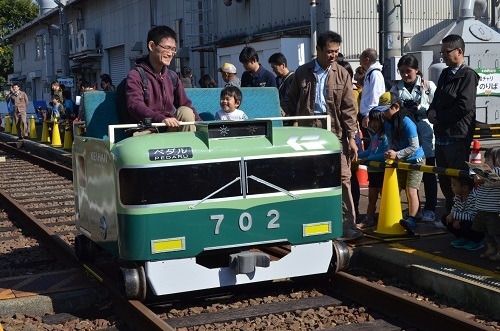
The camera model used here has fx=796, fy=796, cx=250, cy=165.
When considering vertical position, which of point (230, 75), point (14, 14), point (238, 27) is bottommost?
point (230, 75)

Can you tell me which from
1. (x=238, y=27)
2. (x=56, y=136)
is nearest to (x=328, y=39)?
(x=56, y=136)

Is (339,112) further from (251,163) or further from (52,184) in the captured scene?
(52,184)

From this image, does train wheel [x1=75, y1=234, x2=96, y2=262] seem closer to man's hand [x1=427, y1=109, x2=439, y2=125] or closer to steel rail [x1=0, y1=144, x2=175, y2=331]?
steel rail [x1=0, y1=144, x2=175, y2=331]

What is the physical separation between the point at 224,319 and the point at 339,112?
8.97 feet

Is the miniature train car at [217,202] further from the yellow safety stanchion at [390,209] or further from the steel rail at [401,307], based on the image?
the yellow safety stanchion at [390,209]

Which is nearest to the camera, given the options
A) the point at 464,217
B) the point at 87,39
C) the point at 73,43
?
the point at 464,217

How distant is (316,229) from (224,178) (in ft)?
2.80

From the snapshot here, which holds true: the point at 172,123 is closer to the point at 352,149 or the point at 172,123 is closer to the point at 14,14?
the point at 352,149

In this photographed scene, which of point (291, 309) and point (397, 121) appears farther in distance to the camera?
point (397, 121)

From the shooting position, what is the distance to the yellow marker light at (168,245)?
5.42 m

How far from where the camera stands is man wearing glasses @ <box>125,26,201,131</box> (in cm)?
629

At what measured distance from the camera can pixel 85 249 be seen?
7.07 metres

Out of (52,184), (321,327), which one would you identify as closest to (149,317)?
(321,327)

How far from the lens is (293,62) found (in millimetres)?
19656
